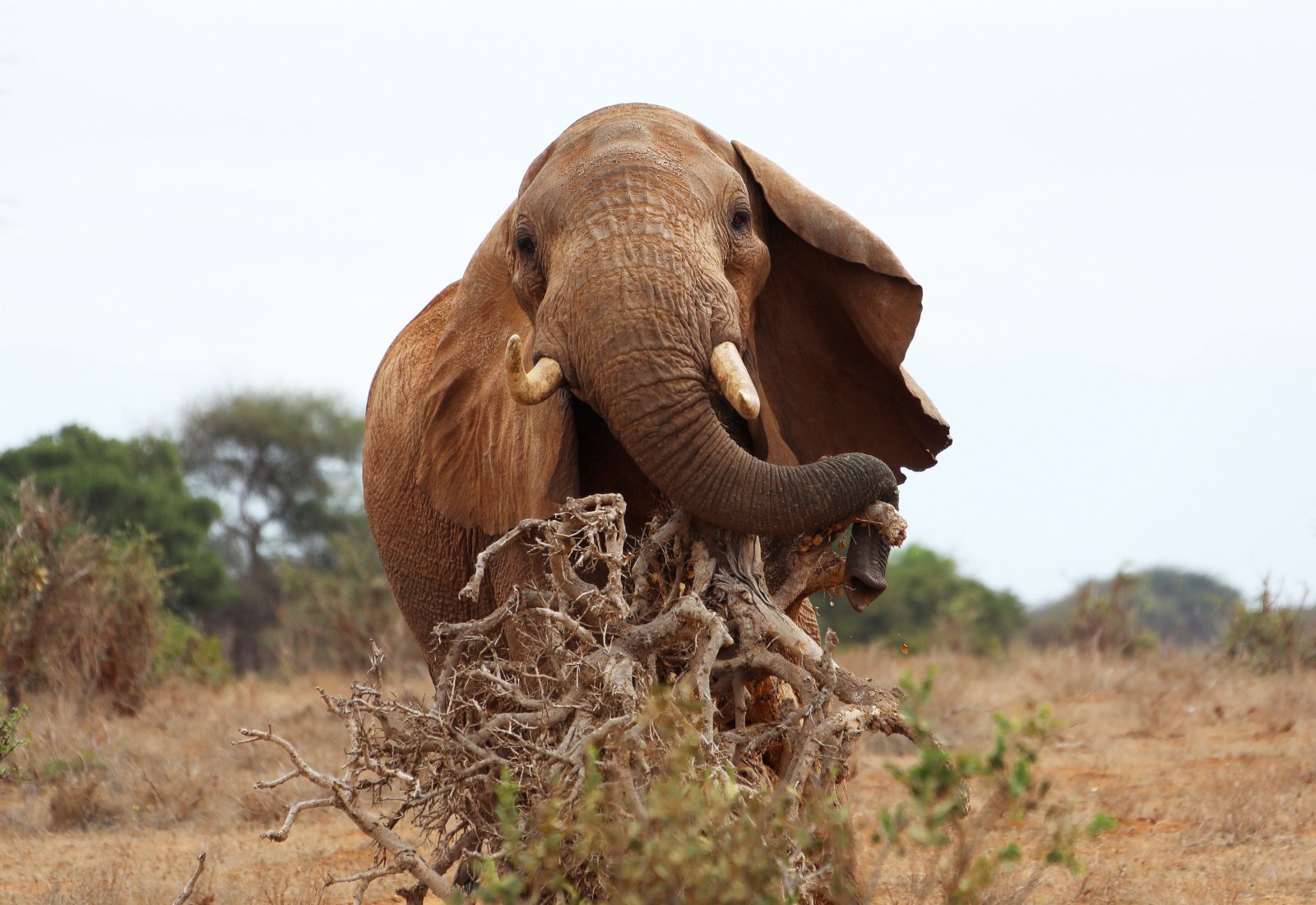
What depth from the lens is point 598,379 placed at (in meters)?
3.94

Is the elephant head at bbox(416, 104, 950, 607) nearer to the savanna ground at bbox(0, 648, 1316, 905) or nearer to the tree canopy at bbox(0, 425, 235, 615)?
the savanna ground at bbox(0, 648, 1316, 905)

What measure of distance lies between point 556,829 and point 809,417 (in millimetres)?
2184

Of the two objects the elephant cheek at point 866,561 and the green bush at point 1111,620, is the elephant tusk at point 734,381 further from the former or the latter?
the green bush at point 1111,620

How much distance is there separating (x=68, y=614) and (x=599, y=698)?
8215mm

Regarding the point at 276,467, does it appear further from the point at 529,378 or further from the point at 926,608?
the point at 529,378

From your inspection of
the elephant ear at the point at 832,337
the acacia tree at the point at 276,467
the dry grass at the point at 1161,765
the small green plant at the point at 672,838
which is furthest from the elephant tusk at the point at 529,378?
the acacia tree at the point at 276,467

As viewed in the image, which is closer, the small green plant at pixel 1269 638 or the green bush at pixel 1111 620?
the small green plant at pixel 1269 638

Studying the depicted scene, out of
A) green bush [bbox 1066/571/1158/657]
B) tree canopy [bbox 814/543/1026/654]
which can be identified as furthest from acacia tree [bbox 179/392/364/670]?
green bush [bbox 1066/571/1158/657]

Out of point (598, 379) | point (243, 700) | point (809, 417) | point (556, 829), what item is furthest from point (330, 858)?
point (243, 700)

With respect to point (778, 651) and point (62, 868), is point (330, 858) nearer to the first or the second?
point (62, 868)

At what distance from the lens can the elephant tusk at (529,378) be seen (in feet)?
12.7

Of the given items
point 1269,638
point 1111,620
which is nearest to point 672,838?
point 1269,638

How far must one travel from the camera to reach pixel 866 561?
13.4 ft

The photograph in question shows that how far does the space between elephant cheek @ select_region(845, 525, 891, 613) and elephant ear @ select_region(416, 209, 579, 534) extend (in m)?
0.81
